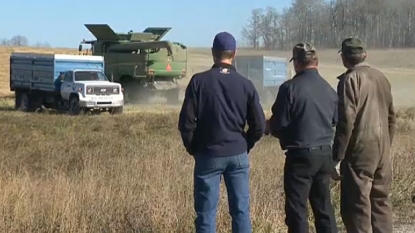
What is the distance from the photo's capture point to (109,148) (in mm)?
15117

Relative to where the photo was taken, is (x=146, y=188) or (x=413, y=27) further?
(x=413, y=27)

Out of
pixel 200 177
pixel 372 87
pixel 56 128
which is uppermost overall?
pixel 372 87

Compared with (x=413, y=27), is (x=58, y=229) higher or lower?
lower

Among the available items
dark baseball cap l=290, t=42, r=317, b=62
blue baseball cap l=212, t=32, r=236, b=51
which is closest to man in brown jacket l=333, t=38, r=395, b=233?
dark baseball cap l=290, t=42, r=317, b=62

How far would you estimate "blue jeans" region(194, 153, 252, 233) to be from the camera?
18.0 ft

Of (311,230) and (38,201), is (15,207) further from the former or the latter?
(311,230)

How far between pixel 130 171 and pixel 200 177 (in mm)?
4270

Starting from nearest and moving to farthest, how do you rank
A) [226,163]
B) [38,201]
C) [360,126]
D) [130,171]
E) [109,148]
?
[226,163], [360,126], [38,201], [130,171], [109,148]

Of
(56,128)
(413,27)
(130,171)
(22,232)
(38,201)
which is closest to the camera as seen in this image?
(22,232)

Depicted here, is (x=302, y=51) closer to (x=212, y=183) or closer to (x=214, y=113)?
(x=214, y=113)

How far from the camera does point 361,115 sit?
6.21 meters

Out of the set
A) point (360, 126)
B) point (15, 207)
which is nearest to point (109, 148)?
point (15, 207)

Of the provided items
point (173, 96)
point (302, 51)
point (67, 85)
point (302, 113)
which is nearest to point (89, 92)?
point (67, 85)

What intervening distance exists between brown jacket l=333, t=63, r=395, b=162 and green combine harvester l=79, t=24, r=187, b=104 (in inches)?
1083
